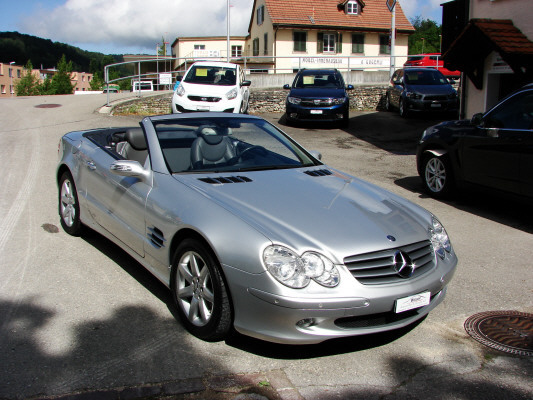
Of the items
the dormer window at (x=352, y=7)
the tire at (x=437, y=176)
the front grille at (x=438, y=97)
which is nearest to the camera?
the tire at (x=437, y=176)

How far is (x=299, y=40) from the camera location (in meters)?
46.5

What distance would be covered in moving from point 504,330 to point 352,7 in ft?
160

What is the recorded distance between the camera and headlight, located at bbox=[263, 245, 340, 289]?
328 centimetres

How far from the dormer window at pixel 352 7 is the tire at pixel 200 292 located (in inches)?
1919

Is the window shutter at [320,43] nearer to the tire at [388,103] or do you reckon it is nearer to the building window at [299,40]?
the building window at [299,40]

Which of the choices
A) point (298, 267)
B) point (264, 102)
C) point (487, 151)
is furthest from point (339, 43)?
point (298, 267)

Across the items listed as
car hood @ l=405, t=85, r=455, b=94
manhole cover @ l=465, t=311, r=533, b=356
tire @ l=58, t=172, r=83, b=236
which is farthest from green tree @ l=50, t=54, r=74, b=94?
manhole cover @ l=465, t=311, r=533, b=356

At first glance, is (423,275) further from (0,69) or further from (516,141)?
(0,69)

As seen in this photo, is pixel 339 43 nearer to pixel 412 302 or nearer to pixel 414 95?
pixel 414 95

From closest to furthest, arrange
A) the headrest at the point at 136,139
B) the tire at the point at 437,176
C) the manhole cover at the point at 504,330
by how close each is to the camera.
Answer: the manhole cover at the point at 504,330 < the headrest at the point at 136,139 < the tire at the point at 437,176

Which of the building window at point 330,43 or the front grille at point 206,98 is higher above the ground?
the building window at point 330,43

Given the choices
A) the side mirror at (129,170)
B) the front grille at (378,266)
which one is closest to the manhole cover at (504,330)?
the front grille at (378,266)

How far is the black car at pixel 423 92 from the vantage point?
18.6 m

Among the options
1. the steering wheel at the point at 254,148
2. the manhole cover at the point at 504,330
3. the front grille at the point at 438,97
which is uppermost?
the front grille at the point at 438,97
